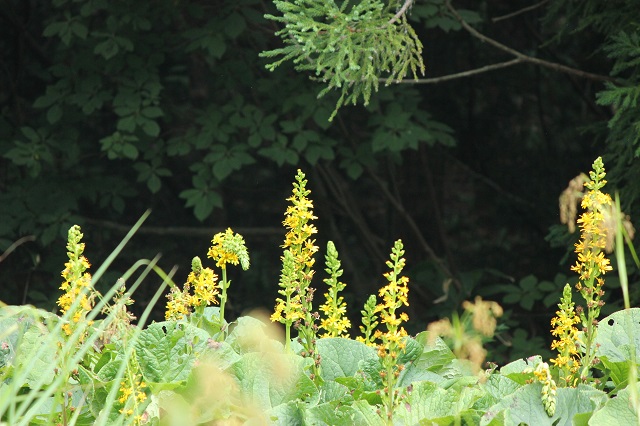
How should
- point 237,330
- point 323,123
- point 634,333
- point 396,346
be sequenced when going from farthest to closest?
point 323,123 < point 237,330 < point 634,333 < point 396,346

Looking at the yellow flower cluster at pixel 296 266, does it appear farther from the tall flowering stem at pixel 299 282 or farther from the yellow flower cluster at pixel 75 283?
the yellow flower cluster at pixel 75 283

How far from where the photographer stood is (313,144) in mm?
4887

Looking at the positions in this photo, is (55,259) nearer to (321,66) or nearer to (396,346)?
(321,66)

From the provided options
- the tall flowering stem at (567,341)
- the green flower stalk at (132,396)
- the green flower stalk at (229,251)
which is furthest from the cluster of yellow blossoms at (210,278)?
the tall flowering stem at (567,341)

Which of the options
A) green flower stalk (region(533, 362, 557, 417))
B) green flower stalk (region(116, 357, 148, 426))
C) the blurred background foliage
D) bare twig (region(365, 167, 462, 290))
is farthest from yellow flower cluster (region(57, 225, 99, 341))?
bare twig (region(365, 167, 462, 290))

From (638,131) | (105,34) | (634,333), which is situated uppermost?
(105,34)

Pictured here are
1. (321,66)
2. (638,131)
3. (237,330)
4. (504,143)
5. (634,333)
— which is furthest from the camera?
(504,143)

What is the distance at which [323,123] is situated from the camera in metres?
4.69

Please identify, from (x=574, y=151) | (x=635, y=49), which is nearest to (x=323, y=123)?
(x=635, y=49)

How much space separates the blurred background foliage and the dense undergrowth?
181cm

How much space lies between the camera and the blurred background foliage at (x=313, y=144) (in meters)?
4.79

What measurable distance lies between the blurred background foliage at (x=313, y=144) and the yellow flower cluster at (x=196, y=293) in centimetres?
204

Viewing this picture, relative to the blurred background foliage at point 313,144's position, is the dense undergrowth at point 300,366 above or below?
below

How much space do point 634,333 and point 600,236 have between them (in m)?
0.30
